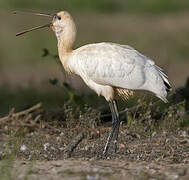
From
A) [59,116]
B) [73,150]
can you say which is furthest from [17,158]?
[59,116]

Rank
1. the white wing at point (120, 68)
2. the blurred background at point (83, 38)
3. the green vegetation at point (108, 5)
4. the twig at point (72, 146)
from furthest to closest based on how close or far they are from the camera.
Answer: the green vegetation at point (108, 5), the blurred background at point (83, 38), the white wing at point (120, 68), the twig at point (72, 146)

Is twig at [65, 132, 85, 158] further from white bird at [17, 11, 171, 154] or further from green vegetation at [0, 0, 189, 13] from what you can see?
green vegetation at [0, 0, 189, 13]

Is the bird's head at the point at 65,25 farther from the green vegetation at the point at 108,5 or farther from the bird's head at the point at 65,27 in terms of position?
the green vegetation at the point at 108,5

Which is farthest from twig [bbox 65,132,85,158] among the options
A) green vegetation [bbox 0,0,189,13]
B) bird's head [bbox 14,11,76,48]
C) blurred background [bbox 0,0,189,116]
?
green vegetation [bbox 0,0,189,13]

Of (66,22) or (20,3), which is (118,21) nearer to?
(20,3)

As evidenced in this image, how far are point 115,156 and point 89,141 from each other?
4.06 ft

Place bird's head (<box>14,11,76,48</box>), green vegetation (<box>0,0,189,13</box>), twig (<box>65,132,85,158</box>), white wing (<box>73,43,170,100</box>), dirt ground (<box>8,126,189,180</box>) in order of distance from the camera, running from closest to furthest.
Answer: dirt ground (<box>8,126,189,180</box>) < twig (<box>65,132,85,158</box>) < white wing (<box>73,43,170,100</box>) < bird's head (<box>14,11,76,48</box>) < green vegetation (<box>0,0,189,13</box>)

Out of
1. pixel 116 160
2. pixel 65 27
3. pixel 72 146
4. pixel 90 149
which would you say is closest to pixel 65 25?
pixel 65 27

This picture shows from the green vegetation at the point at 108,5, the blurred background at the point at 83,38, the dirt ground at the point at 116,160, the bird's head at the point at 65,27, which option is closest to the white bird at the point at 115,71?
the bird's head at the point at 65,27

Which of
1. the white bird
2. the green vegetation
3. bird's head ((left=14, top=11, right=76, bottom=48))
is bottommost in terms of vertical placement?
the green vegetation

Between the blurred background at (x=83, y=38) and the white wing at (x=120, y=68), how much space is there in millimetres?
4993

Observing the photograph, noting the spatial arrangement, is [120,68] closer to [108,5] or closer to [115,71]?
[115,71]

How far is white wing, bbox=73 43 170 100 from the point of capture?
9320mm

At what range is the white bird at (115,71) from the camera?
9336 mm
